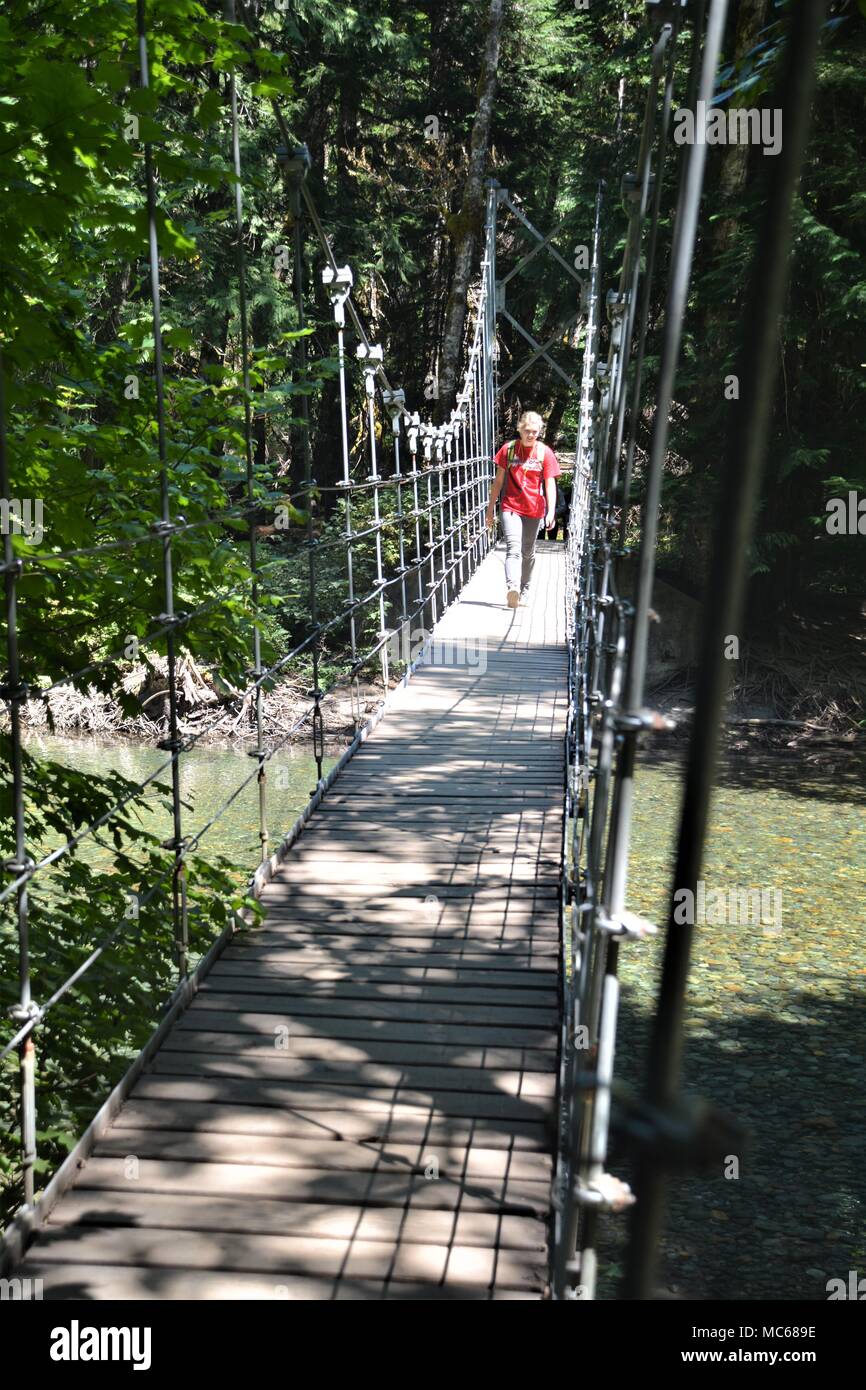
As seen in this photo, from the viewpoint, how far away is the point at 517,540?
7680 millimetres

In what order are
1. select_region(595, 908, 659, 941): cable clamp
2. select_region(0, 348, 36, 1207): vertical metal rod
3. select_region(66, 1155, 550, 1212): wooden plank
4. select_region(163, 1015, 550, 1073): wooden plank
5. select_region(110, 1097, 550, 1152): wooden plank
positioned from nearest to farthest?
select_region(595, 908, 659, 941): cable clamp → select_region(0, 348, 36, 1207): vertical metal rod → select_region(66, 1155, 550, 1212): wooden plank → select_region(110, 1097, 550, 1152): wooden plank → select_region(163, 1015, 550, 1073): wooden plank

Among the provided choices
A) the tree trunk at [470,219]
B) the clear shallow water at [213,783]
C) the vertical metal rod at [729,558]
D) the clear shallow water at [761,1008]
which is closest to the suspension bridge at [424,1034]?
the vertical metal rod at [729,558]

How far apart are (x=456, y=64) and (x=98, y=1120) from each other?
13.9m

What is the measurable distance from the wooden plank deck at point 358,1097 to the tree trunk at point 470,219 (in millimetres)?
9795

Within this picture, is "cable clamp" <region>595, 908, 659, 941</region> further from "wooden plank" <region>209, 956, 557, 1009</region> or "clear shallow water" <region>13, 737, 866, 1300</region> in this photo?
"wooden plank" <region>209, 956, 557, 1009</region>

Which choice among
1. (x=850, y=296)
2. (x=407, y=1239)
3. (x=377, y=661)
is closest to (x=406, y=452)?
(x=377, y=661)

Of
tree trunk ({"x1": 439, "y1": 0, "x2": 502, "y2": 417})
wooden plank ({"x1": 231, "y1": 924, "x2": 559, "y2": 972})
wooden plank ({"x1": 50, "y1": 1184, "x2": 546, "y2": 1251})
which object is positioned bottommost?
wooden plank ({"x1": 50, "y1": 1184, "x2": 546, "y2": 1251})

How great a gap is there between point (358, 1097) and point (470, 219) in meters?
11.9

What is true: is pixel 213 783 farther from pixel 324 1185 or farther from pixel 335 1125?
pixel 324 1185

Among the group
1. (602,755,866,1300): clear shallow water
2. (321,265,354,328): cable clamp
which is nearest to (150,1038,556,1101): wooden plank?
(602,755,866,1300): clear shallow water

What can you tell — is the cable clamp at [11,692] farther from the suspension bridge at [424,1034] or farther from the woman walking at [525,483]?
the woman walking at [525,483]

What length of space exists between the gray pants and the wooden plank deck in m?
3.63

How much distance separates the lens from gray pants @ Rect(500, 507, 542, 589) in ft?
24.7

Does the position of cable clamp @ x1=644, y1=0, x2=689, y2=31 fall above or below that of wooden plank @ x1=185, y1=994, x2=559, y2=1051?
above
